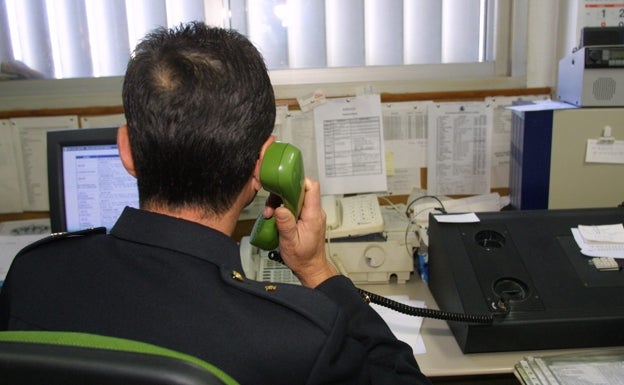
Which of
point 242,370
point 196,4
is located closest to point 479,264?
point 242,370

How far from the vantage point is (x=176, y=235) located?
26.6 inches

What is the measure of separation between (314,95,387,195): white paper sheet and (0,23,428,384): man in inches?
36.8

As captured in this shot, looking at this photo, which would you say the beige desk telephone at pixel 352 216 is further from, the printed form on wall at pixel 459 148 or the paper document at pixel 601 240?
the paper document at pixel 601 240

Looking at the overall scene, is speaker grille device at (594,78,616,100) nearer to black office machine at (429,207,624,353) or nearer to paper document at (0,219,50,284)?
black office machine at (429,207,624,353)

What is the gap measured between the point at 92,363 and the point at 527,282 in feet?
3.14

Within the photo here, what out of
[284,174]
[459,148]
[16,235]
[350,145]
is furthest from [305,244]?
[16,235]

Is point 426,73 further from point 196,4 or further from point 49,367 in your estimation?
point 49,367

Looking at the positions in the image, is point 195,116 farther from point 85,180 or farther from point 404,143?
point 404,143

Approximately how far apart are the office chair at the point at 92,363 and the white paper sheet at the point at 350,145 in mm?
1284

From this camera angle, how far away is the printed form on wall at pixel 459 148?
1701 mm

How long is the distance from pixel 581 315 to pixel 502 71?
0.95 metres

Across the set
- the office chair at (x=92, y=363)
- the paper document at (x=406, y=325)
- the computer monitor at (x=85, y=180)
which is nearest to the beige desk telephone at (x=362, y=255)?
the paper document at (x=406, y=325)

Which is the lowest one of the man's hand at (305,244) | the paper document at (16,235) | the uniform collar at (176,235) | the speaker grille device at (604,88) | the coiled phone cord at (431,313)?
the coiled phone cord at (431,313)

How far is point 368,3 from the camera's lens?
174cm
